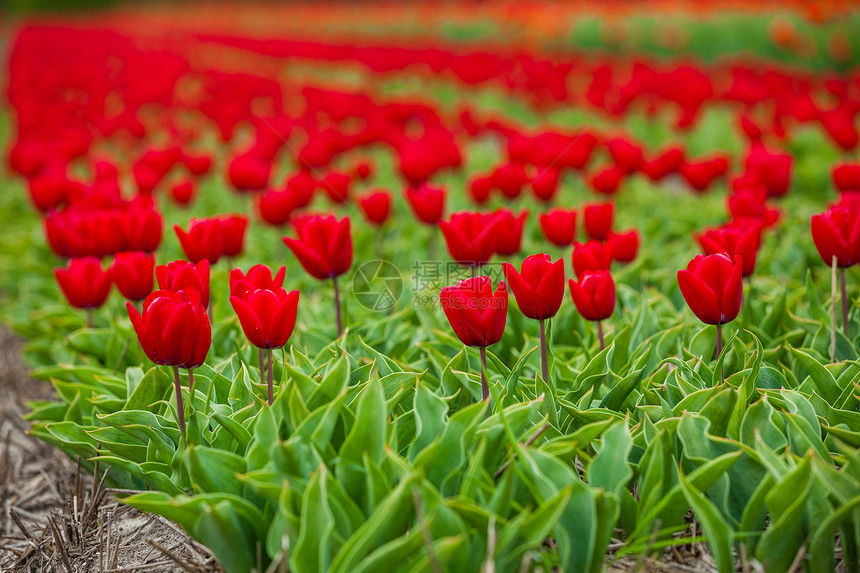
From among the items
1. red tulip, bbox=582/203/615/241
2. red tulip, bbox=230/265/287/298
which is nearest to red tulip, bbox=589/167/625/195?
red tulip, bbox=582/203/615/241

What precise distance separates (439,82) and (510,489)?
29.9ft

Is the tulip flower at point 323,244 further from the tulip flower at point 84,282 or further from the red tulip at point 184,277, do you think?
the tulip flower at point 84,282

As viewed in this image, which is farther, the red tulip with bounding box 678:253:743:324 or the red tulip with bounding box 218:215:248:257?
the red tulip with bounding box 218:215:248:257

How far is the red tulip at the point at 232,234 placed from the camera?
2759mm

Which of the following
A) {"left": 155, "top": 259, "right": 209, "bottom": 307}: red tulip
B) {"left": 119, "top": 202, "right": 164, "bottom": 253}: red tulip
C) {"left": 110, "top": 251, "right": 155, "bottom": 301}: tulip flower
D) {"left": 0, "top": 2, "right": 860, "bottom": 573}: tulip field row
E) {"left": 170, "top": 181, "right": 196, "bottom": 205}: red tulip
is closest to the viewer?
{"left": 0, "top": 2, "right": 860, "bottom": 573}: tulip field row

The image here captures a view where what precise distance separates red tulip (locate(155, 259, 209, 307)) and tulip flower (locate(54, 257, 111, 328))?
59 cm

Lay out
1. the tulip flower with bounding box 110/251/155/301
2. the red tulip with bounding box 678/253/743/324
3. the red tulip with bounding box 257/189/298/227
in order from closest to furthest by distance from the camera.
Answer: the red tulip with bounding box 678/253/743/324 → the tulip flower with bounding box 110/251/155/301 → the red tulip with bounding box 257/189/298/227

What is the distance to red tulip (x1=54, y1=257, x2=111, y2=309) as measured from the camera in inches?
101

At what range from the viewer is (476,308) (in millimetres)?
1881

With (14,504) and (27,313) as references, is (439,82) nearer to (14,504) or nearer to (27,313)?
(27,313)

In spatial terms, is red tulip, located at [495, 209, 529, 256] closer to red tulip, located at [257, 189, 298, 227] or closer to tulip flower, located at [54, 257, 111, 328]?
red tulip, located at [257, 189, 298, 227]

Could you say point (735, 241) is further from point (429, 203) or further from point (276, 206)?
point (276, 206)

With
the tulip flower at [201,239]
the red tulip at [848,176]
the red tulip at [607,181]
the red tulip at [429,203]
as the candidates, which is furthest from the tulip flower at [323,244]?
the red tulip at [848,176]

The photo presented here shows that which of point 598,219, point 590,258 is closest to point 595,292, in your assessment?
point 590,258
